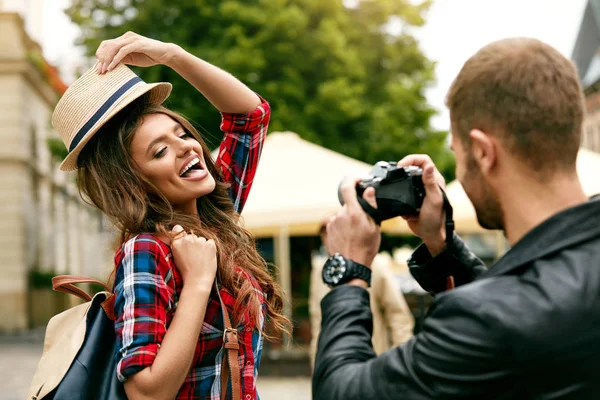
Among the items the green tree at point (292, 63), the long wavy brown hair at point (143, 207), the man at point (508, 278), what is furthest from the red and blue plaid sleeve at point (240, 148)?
the green tree at point (292, 63)

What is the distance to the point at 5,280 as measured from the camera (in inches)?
933

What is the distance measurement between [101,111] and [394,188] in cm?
89

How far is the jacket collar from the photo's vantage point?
1.46 meters

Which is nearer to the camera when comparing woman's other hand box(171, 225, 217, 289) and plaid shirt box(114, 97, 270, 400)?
plaid shirt box(114, 97, 270, 400)

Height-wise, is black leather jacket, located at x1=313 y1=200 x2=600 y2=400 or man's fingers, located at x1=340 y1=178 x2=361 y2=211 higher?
man's fingers, located at x1=340 y1=178 x2=361 y2=211

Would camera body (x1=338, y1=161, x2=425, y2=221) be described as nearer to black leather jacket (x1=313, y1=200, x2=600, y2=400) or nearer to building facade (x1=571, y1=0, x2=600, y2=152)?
black leather jacket (x1=313, y1=200, x2=600, y2=400)

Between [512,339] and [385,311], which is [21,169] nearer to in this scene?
[385,311]

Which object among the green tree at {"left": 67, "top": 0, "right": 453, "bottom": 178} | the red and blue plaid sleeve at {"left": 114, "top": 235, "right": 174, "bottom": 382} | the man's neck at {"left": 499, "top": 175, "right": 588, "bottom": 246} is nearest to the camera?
the man's neck at {"left": 499, "top": 175, "right": 588, "bottom": 246}

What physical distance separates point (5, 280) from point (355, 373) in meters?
24.1

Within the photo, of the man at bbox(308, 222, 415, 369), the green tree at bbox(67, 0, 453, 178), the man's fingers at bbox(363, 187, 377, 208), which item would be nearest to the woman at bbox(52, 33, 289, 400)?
the man's fingers at bbox(363, 187, 377, 208)

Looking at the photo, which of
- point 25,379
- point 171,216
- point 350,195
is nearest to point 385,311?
point 171,216

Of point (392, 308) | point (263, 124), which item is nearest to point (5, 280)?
point (392, 308)

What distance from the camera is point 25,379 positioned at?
40.1ft

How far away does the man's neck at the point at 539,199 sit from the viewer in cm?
→ 152
